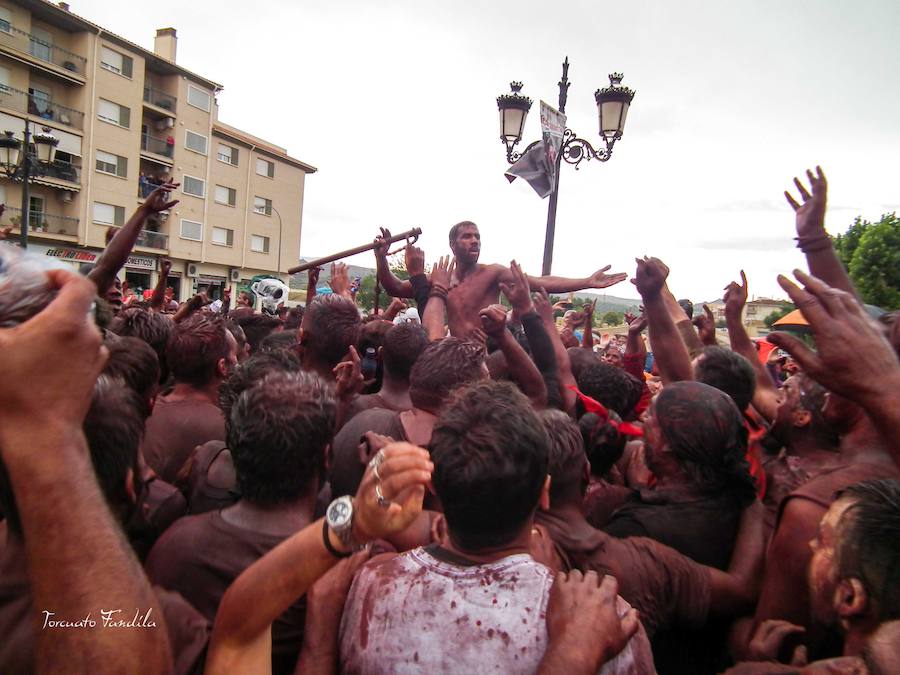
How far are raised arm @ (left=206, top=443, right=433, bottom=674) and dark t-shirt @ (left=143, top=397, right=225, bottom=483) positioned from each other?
1.66 m

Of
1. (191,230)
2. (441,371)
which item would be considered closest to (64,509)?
(441,371)

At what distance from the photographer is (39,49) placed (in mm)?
30500

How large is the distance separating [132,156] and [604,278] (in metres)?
36.2

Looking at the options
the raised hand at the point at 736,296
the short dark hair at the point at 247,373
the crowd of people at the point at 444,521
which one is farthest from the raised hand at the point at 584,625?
the raised hand at the point at 736,296

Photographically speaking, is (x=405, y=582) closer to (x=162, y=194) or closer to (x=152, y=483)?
(x=152, y=483)

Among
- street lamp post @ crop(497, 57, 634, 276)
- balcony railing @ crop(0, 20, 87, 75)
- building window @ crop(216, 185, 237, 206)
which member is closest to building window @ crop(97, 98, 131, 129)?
balcony railing @ crop(0, 20, 87, 75)

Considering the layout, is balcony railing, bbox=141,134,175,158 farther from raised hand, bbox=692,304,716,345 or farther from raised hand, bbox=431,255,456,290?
raised hand, bbox=692,304,716,345

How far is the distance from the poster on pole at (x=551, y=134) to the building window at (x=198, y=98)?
36941 mm

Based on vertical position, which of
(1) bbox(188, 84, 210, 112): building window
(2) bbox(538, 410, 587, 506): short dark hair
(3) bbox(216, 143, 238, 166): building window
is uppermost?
(1) bbox(188, 84, 210, 112): building window

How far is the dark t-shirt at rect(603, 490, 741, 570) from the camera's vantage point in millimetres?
2037

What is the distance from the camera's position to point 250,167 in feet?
136

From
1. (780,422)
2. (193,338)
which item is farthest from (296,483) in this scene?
(780,422)

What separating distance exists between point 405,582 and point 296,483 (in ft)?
1.69

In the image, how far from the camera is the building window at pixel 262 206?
42.3 metres
